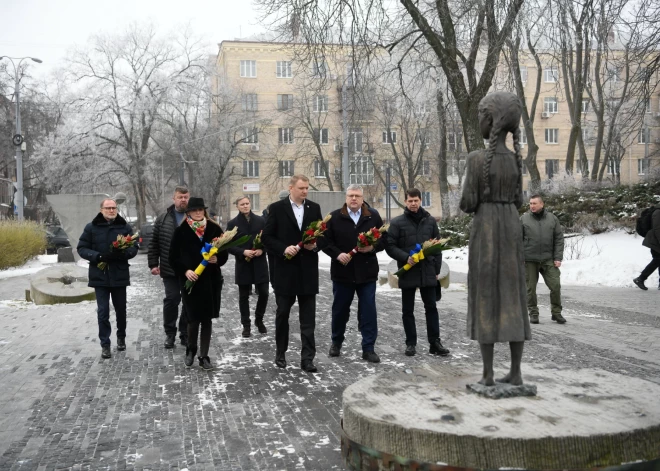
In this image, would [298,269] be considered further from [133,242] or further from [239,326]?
[239,326]

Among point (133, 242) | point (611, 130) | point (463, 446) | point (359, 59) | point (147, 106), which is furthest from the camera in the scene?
point (147, 106)

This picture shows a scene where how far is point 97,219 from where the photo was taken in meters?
10.3

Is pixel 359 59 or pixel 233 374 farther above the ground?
pixel 359 59

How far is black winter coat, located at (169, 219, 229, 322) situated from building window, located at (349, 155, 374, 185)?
157 ft

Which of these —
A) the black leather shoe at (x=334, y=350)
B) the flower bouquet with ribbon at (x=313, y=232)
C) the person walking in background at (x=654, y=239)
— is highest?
the flower bouquet with ribbon at (x=313, y=232)

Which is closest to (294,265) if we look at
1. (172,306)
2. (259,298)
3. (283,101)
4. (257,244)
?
(172,306)

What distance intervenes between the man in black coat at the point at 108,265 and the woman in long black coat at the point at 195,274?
1255mm

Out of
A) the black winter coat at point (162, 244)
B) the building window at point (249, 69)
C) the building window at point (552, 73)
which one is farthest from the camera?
the building window at point (249, 69)

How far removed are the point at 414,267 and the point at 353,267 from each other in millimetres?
775

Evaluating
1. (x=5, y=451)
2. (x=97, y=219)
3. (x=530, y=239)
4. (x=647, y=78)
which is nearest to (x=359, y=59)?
(x=647, y=78)

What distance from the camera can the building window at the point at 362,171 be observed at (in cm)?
5746

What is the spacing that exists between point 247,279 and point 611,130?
3047 centimetres

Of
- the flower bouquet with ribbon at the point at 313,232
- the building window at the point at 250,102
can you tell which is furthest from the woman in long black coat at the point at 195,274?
the building window at the point at 250,102

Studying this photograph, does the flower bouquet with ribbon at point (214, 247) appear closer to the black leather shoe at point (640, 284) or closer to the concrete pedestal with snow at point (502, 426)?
the concrete pedestal with snow at point (502, 426)
